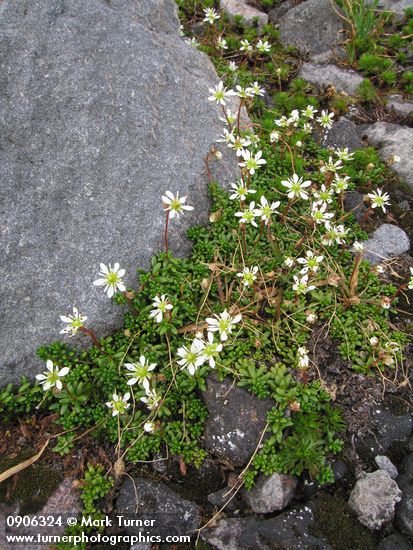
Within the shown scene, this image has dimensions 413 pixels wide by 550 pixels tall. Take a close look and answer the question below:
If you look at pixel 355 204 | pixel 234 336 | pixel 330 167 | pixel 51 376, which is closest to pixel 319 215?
pixel 330 167

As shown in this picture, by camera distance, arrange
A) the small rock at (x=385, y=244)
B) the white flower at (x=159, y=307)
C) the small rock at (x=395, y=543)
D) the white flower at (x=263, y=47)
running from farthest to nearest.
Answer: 1. the white flower at (x=263, y=47)
2. the small rock at (x=385, y=244)
3. the white flower at (x=159, y=307)
4. the small rock at (x=395, y=543)

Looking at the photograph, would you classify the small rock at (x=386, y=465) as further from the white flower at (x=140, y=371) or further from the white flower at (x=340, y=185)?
the white flower at (x=340, y=185)

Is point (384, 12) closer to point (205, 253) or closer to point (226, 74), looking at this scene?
point (226, 74)

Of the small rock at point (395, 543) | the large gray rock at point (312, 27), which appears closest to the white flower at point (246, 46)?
the large gray rock at point (312, 27)

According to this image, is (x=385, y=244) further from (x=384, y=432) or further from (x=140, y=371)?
(x=140, y=371)

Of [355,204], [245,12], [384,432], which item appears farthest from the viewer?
[245,12]

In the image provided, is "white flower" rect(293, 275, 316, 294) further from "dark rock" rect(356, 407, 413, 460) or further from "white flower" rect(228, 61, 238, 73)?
"white flower" rect(228, 61, 238, 73)
